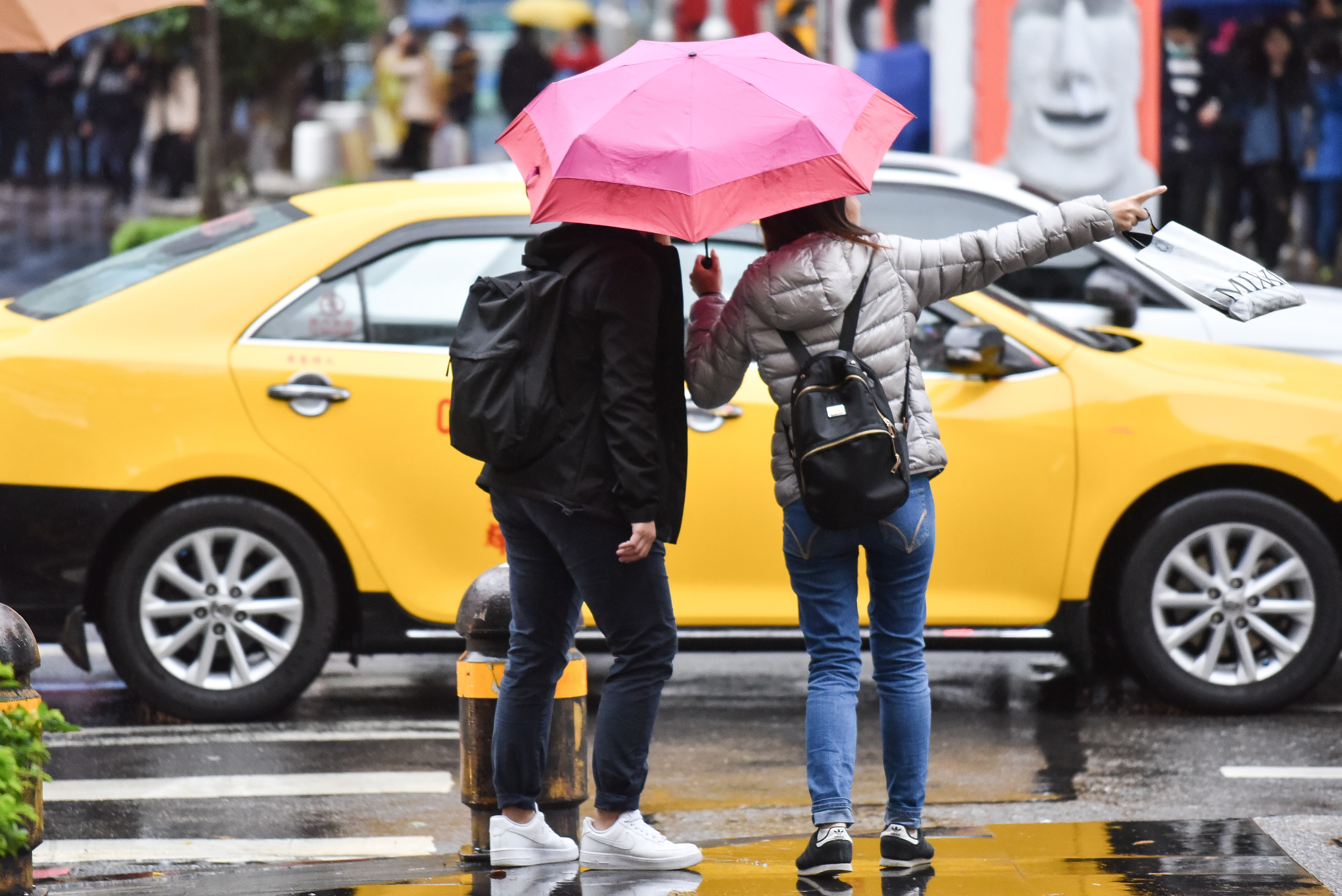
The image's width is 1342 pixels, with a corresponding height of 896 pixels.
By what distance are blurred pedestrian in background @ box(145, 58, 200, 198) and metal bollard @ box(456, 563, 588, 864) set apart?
17781mm

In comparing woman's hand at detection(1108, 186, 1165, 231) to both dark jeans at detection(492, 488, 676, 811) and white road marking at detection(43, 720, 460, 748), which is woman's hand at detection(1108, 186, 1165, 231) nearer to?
dark jeans at detection(492, 488, 676, 811)

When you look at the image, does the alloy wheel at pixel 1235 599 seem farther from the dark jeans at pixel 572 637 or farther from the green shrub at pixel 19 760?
the green shrub at pixel 19 760

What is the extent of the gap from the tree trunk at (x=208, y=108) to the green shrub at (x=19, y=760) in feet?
38.2

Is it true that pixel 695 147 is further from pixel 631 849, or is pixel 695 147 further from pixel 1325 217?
pixel 1325 217

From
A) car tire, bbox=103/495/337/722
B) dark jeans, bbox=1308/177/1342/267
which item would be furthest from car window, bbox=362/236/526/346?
dark jeans, bbox=1308/177/1342/267

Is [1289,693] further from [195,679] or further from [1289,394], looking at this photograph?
[195,679]

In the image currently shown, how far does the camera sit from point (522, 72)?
62.2 feet

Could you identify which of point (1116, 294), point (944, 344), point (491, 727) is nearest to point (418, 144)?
point (1116, 294)

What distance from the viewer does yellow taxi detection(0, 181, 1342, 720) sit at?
590 cm

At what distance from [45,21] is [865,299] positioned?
275 centimetres

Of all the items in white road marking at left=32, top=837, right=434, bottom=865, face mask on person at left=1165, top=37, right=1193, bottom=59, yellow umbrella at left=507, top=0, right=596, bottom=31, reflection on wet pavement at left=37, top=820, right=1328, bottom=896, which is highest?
yellow umbrella at left=507, top=0, right=596, bottom=31

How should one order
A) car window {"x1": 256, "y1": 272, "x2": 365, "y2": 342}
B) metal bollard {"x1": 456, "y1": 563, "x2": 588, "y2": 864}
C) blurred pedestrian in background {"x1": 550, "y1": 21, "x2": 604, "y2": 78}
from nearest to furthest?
metal bollard {"x1": 456, "y1": 563, "x2": 588, "y2": 864}, car window {"x1": 256, "y1": 272, "x2": 365, "y2": 342}, blurred pedestrian in background {"x1": 550, "y1": 21, "x2": 604, "y2": 78}

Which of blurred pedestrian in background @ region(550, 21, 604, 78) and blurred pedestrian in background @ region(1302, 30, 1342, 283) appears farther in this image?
blurred pedestrian in background @ region(550, 21, 604, 78)

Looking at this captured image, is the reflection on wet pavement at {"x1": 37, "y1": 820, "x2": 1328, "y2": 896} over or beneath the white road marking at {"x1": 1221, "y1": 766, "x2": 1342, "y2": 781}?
over
